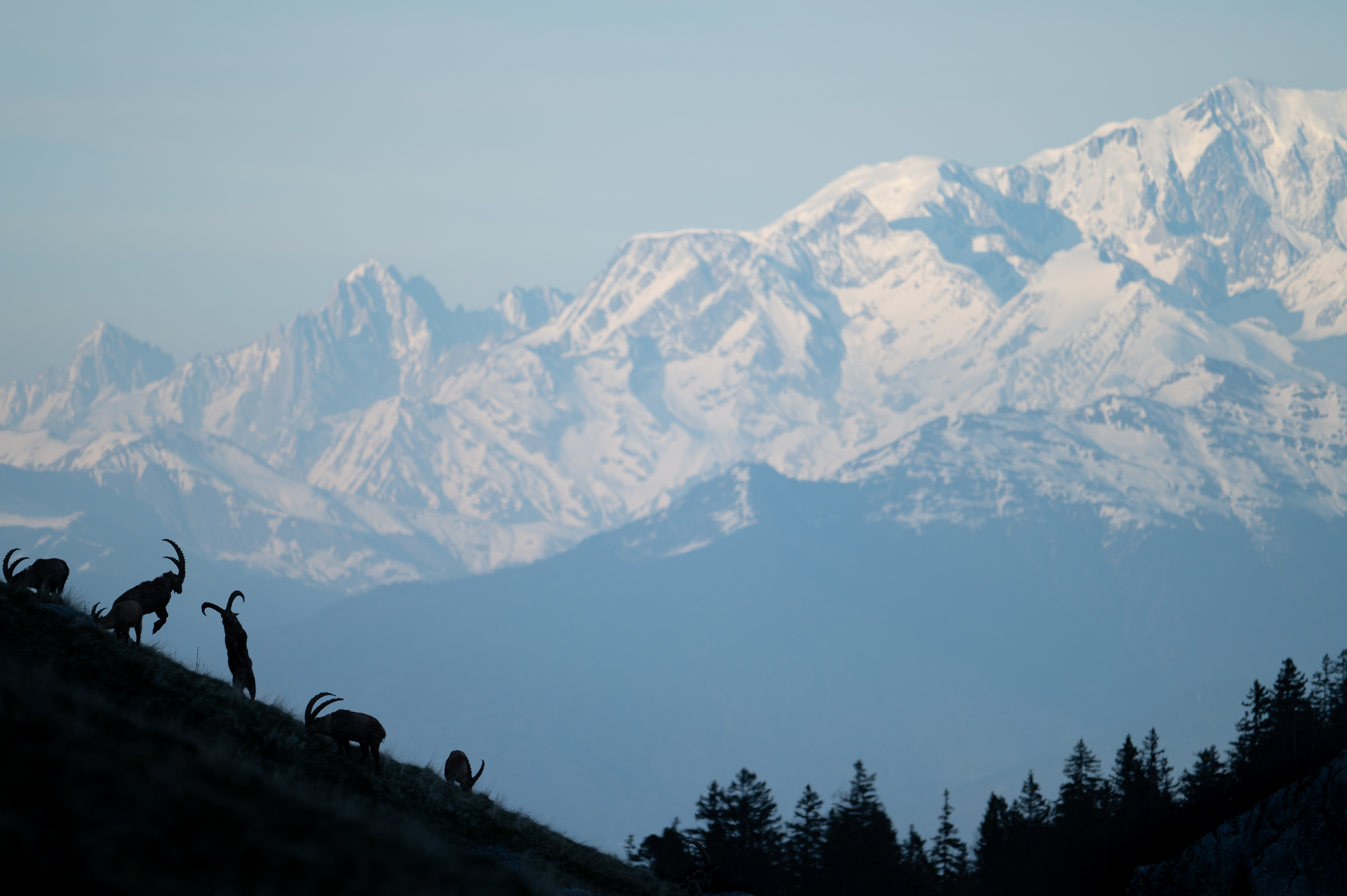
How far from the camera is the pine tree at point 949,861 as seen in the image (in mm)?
75750

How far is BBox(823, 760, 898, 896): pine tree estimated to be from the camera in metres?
67.5

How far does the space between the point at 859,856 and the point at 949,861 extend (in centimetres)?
1401

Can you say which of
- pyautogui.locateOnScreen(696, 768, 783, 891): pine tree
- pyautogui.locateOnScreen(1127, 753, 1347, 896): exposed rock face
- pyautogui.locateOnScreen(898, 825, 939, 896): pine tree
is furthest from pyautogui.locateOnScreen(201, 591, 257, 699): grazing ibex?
pyautogui.locateOnScreen(898, 825, 939, 896): pine tree

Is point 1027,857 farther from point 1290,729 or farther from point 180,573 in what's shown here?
point 180,573

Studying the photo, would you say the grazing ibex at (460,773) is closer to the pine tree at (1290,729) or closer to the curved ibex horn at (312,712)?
the curved ibex horn at (312,712)

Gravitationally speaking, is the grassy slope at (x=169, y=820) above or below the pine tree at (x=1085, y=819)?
below

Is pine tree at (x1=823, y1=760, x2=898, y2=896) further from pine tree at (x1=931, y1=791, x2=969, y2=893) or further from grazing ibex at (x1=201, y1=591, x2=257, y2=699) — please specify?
grazing ibex at (x1=201, y1=591, x2=257, y2=699)

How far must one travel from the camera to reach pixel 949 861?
261 feet

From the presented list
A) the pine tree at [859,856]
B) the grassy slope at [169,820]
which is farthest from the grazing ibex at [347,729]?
the pine tree at [859,856]

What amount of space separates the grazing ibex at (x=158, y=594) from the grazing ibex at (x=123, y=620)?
0.12 meters

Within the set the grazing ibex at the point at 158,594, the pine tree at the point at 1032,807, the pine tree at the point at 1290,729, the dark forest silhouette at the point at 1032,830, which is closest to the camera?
the grazing ibex at the point at 158,594

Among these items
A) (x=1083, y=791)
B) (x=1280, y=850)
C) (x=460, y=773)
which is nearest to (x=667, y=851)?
(x=1280, y=850)

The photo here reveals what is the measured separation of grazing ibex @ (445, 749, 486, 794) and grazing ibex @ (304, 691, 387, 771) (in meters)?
4.76

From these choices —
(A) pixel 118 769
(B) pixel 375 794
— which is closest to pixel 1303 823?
(B) pixel 375 794
